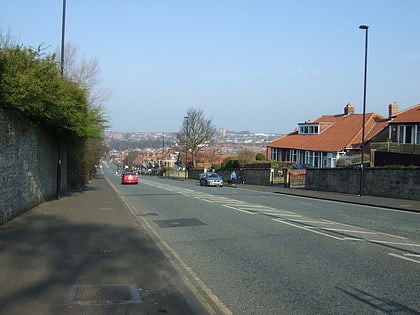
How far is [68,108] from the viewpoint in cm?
1853

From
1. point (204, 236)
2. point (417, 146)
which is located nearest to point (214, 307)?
point (204, 236)

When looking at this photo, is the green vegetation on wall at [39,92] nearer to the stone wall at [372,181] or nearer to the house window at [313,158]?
the stone wall at [372,181]

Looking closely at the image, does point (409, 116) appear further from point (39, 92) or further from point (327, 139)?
point (39, 92)

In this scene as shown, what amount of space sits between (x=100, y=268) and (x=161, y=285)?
1488 mm

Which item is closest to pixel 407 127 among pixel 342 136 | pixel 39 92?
pixel 342 136

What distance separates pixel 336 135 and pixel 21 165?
5322 centimetres

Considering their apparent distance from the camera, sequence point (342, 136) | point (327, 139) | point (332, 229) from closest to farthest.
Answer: point (332, 229) < point (342, 136) < point (327, 139)

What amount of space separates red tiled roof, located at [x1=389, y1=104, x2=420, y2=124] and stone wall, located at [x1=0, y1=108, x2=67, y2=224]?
36813 millimetres

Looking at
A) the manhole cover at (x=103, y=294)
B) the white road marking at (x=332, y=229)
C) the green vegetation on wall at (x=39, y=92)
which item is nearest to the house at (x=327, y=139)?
the white road marking at (x=332, y=229)

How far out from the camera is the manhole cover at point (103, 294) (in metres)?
6.21

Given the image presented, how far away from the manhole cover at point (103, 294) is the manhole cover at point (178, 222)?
785cm

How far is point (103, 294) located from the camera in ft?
21.5

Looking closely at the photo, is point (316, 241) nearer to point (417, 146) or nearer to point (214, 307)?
point (214, 307)

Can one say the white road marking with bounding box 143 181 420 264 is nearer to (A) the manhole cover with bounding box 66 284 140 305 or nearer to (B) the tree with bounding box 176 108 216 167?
(A) the manhole cover with bounding box 66 284 140 305
